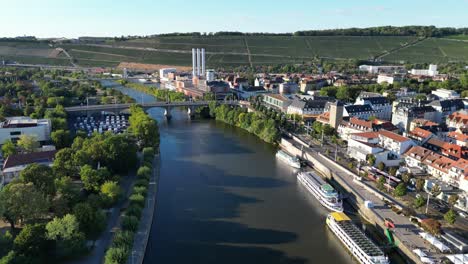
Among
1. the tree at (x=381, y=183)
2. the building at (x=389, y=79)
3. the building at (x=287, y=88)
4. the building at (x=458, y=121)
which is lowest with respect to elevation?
the tree at (x=381, y=183)

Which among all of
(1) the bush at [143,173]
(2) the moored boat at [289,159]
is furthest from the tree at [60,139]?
(2) the moored boat at [289,159]

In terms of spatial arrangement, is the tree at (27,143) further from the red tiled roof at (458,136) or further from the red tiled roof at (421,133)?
the red tiled roof at (458,136)

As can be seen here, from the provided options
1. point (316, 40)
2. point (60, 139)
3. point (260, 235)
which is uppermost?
point (316, 40)

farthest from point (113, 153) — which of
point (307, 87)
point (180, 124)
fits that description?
point (307, 87)

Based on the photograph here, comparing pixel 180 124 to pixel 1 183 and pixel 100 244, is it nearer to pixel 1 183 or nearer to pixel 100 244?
pixel 1 183

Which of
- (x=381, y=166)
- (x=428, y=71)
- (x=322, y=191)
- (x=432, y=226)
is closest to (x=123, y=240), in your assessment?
(x=322, y=191)

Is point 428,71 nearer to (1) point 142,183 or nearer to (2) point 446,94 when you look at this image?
(2) point 446,94

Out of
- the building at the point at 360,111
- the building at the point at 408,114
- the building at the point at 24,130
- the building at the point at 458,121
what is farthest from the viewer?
the building at the point at 360,111
